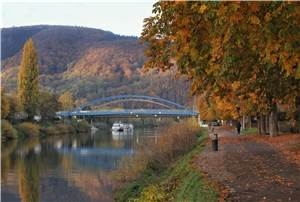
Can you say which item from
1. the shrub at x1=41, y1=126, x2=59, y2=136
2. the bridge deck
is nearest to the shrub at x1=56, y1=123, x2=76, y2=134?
the shrub at x1=41, y1=126, x2=59, y2=136

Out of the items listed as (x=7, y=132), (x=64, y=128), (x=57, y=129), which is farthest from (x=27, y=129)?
(x=64, y=128)

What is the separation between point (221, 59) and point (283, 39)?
306 cm

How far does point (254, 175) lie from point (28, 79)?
73.0m

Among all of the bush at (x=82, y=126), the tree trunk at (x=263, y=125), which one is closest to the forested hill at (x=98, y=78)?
the bush at (x=82, y=126)

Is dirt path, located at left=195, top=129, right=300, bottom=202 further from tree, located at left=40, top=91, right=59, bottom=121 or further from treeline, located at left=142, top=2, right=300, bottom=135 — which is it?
tree, located at left=40, top=91, right=59, bottom=121

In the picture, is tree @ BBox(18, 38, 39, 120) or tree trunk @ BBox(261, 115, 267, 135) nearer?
tree trunk @ BBox(261, 115, 267, 135)

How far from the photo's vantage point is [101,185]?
93.8ft

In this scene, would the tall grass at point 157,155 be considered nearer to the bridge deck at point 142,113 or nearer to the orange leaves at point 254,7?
the orange leaves at point 254,7

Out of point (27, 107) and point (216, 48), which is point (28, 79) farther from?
point (216, 48)

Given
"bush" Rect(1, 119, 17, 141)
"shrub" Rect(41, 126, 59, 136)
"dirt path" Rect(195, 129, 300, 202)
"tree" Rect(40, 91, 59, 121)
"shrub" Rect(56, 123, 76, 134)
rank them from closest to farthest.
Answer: "dirt path" Rect(195, 129, 300, 202)
"bush" Rect(1, 119, 17, 141)
"shrub" Rect(41, 126, 59, 136)
"shrub" Rect(56, 123, 76, 134)
"tree" Rect(40, 91, 59, 121)

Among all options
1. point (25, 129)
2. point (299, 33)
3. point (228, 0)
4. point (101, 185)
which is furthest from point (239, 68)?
point (25, 129)

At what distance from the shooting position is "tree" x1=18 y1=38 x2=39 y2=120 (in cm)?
8625

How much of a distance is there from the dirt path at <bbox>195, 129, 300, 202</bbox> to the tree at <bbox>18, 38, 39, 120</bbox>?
64.9m

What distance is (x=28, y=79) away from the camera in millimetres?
86062
